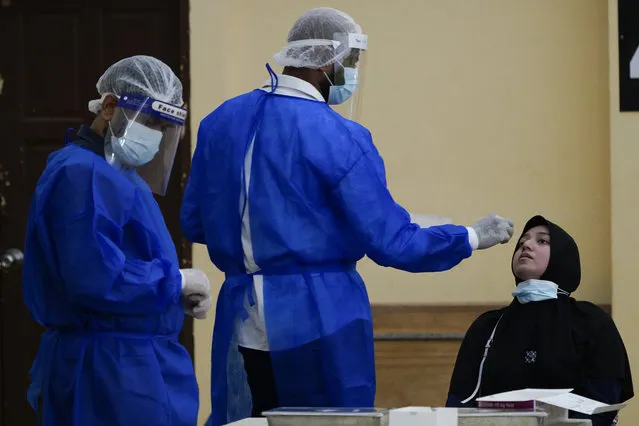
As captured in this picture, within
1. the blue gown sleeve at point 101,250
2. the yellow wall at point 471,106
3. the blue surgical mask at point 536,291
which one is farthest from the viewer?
the yellow wall at point 471,106

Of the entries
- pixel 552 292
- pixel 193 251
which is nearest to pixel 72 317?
pixel 552 292

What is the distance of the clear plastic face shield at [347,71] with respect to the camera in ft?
12.1

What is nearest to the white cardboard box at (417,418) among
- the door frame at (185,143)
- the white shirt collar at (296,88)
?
the white shirt collar at (296,88)

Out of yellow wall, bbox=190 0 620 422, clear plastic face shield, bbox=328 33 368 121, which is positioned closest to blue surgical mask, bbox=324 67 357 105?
clear plastic face shield, bbox=328 33 368 121

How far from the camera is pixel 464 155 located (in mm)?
5602

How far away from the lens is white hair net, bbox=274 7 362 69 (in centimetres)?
366

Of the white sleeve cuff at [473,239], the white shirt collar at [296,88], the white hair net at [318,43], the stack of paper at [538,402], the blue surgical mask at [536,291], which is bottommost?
the stack of paper at [538,402]

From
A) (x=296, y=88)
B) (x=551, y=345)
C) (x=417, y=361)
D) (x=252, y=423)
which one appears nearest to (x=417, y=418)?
(x=252, y=423)

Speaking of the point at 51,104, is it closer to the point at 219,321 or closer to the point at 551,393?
the point at 219,321

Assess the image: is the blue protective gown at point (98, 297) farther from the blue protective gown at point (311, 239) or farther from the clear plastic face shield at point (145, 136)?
the blue protective gown at point (311, 239)

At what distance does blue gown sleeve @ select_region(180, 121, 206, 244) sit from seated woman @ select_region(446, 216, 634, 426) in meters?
1.02

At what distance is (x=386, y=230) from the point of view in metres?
3.48

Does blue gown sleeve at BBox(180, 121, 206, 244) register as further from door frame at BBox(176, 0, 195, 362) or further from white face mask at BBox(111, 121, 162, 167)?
door frame at BBox(176, 0, 195, 362)

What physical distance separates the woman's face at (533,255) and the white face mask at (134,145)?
1.39m
